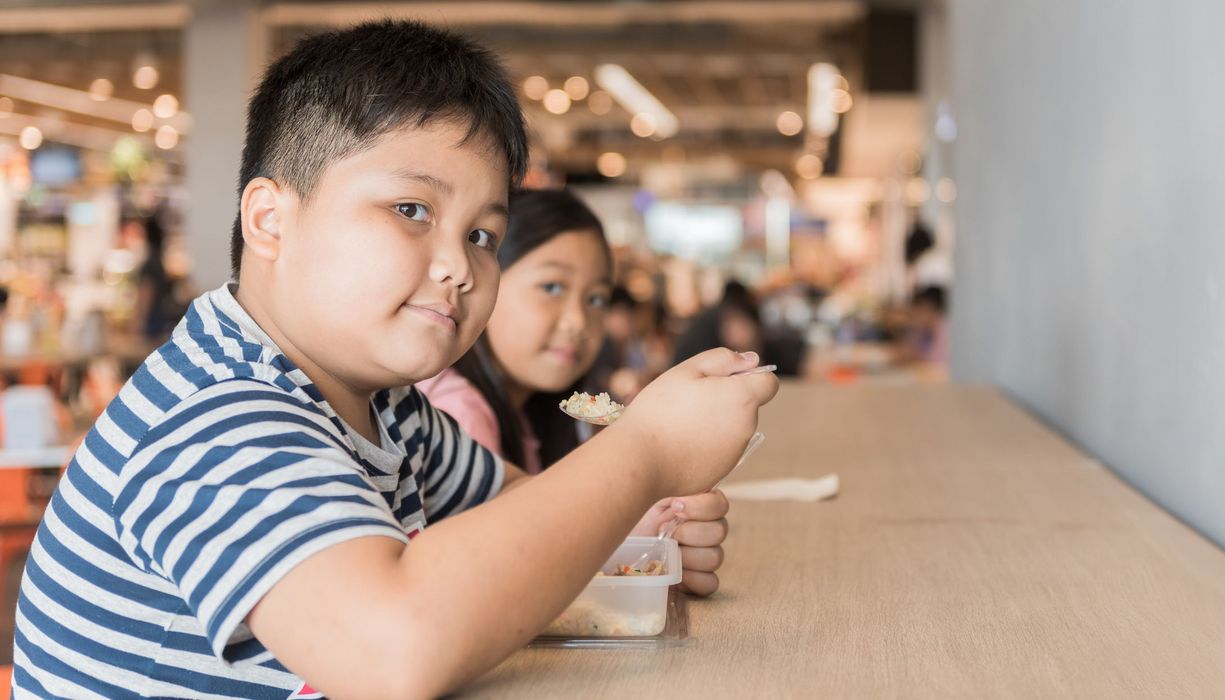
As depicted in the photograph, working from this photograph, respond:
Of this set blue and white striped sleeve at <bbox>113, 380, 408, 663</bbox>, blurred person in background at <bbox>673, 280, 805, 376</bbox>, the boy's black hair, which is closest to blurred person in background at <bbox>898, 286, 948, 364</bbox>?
blurred person in background at <bbox>673, 280, 805, 376</bbox>

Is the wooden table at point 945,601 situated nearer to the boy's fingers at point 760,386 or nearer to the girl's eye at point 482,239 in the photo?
the boy's fingers at point 760,386

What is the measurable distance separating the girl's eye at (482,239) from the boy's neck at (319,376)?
6.5 inches

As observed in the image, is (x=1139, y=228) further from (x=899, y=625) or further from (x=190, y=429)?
(x=190, y=429)

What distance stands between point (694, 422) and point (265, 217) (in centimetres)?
40

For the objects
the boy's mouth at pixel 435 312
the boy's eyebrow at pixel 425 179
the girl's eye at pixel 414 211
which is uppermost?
the boy's eyebrow at pixel 425 179

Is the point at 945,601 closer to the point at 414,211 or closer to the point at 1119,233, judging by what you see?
the point at 414,211

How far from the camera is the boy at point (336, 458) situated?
0.74m

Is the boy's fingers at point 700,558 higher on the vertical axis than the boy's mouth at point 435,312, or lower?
lower

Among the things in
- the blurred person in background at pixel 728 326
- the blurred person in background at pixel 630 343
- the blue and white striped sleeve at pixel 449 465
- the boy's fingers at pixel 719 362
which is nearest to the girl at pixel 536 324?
the blue and white striped sleeve at pixel 449 465

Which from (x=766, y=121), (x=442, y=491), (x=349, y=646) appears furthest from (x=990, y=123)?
(x=766, y=121)

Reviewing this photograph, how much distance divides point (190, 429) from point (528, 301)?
1183 mm

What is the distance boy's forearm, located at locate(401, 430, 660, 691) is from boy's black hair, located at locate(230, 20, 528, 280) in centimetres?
32

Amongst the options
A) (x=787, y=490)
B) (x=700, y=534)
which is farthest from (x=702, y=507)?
(x=787, y=490)

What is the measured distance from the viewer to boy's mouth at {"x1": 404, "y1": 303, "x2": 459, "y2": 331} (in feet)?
3.07
